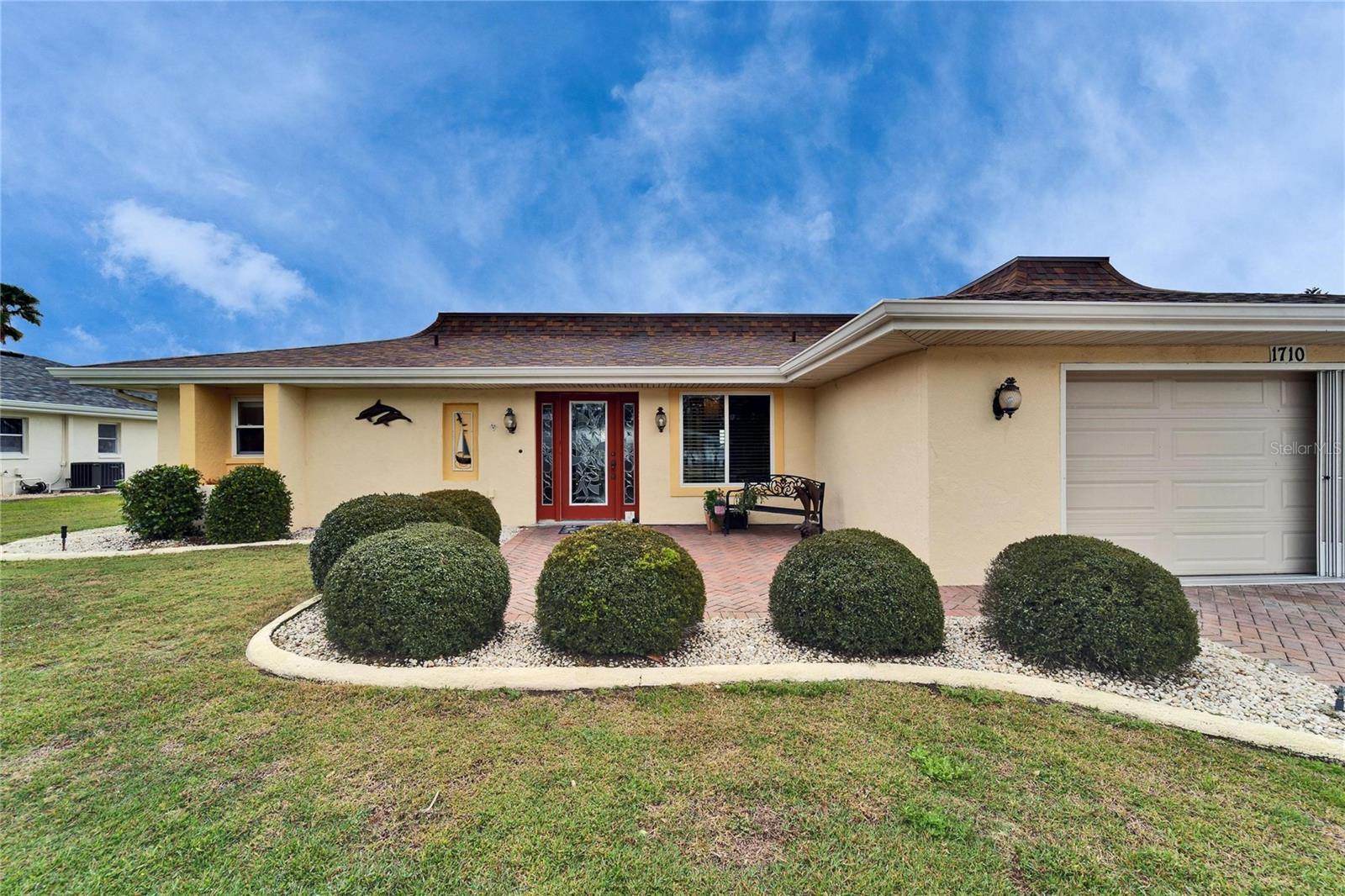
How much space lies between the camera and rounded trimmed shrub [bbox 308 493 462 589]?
472 cm

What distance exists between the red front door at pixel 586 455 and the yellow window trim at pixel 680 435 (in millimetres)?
699

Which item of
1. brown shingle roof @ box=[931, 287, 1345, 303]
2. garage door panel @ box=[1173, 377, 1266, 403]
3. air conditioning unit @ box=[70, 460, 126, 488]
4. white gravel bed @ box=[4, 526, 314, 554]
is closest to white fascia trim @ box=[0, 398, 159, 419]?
air conditioning unit @ box=[70, 460, 126, 488]

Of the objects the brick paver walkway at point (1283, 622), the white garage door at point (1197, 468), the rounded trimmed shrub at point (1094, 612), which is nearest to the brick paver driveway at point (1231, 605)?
the brick paver walkway at point (1283, 622)

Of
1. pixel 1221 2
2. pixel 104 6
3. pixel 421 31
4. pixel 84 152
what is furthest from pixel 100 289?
pixel 1221 2

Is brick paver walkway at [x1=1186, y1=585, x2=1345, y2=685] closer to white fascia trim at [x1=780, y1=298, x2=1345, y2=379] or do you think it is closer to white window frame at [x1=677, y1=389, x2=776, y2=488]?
white fascia trim at [x1=780, y1=298, x2=1345, y2=379]

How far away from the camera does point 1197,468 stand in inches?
223

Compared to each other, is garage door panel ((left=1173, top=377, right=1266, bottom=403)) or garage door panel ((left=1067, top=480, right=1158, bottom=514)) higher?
garage door panel ((left=1173, top=377, right=1266, bottom=403))

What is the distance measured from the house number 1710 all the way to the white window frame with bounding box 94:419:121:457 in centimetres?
2943

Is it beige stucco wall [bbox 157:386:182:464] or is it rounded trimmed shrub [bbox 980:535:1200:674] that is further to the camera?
beige stucco wall [bbox 157:386:182:464]

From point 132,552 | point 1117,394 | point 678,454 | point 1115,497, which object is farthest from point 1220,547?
point 132,552

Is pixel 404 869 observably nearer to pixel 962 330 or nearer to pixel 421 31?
pixel 962 330

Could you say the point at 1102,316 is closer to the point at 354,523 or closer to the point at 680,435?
the point at 680,435

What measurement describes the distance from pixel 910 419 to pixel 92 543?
38.7 ft

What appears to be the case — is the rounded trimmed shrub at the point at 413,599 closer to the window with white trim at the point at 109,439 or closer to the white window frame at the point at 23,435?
the white window frame at the point at 23,435
